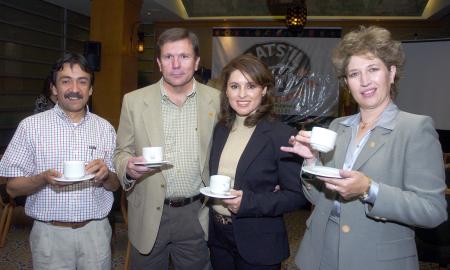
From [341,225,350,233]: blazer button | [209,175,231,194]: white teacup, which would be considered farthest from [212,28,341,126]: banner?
[341,225,350,233]: blazer button

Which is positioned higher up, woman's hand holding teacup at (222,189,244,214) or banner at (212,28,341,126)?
banner at (212,28,341,126)

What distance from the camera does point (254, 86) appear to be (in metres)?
1.86

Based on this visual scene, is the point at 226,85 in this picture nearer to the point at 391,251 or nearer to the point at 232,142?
the point at 232,142

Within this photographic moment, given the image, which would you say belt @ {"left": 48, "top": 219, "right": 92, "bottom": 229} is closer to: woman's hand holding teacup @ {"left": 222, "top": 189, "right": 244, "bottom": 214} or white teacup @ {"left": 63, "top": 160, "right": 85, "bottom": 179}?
white teacup @ {"left": 63, "top": 160, "right": 85, "bottom": 179}

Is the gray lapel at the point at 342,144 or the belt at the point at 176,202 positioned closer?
the gray lapel at the point at 342,144

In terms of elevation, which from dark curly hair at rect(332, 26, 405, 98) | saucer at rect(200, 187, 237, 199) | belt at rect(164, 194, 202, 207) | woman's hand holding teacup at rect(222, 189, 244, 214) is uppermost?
dark curly hair at rect(332, 26, 405, 98)

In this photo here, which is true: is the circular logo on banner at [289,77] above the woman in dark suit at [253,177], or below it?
above

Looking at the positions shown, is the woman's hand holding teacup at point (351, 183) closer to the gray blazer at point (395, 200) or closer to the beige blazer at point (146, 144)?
the gray blazer at point (395, 200)

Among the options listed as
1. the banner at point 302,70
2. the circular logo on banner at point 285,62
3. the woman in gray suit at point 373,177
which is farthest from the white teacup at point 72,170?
the circular logo on banner at point 285,62

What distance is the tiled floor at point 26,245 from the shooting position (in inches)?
139

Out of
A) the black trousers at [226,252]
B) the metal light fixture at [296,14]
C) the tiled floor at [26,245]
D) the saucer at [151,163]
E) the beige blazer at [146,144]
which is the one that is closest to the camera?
the saucer at [151,163]

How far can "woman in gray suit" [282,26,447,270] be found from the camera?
134cm

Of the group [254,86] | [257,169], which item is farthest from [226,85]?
[257,169]

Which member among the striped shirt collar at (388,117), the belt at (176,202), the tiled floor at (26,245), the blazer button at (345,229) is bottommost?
the tiled floor at (26,245)
